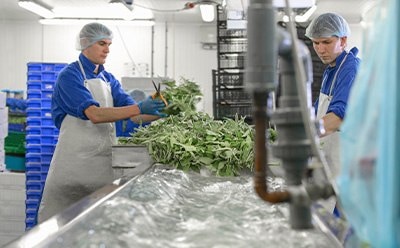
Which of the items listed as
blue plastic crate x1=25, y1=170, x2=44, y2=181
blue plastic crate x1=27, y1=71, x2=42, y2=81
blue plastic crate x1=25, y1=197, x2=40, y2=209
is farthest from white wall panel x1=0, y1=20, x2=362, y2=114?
blue plastic crate x1=25, y1=197, x2=40, y2=209

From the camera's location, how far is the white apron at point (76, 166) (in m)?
3.24

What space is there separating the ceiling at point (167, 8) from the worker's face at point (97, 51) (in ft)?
18.1

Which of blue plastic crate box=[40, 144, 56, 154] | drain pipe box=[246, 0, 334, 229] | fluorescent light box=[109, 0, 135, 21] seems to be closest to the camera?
drain pipe box=[246, 0, 334, 229]

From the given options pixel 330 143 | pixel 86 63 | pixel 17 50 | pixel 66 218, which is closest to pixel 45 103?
pixel 86 63

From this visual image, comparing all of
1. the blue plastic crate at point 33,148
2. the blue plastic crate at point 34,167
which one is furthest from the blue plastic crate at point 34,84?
the blue plastic crate at point 34,167

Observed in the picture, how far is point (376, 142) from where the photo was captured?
72 cm

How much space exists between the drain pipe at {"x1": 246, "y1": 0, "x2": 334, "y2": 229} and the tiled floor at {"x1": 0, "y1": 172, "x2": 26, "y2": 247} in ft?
14.8

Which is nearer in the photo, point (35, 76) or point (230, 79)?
point (35, 76)

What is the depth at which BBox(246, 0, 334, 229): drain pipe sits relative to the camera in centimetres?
86

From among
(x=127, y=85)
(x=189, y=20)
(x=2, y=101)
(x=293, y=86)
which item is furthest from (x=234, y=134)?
(x=189, y=20)

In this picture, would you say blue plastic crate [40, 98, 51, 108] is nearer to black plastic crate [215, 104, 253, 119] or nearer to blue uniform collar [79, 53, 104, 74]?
black plastic crate [215, 104, 253, 119]

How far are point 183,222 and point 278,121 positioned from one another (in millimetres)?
573

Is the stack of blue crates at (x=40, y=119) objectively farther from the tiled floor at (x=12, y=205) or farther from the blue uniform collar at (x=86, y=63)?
the blue uniform collar at (x=86, y=63)

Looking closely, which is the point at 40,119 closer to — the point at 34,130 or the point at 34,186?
the point at 34,130
